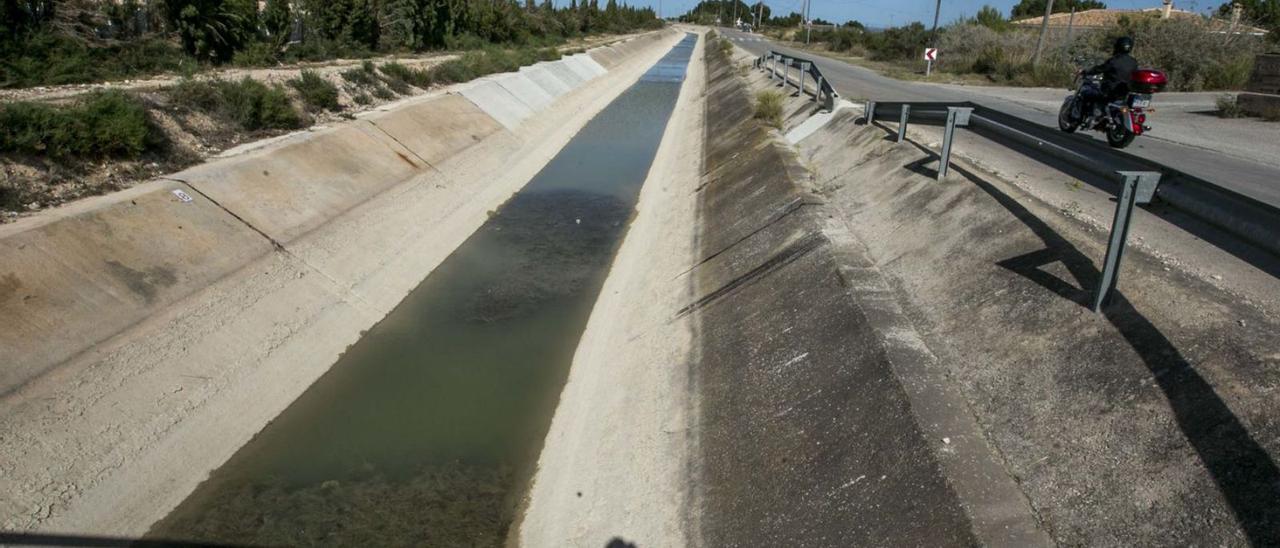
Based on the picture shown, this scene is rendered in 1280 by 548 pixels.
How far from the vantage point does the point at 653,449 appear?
821 centimetres

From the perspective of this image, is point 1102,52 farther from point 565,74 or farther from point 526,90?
point 565,74

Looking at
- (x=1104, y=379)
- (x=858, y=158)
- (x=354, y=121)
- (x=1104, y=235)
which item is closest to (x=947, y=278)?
(x=1104, y=235)

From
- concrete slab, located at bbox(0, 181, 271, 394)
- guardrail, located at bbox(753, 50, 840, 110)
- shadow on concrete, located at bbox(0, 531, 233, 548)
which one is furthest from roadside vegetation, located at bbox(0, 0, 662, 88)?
guardrail, located at bbox(753, 50, 840, 110)

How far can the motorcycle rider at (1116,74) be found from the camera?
12.0 meters

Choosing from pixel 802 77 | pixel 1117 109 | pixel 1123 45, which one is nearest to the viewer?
pixel 1117 109

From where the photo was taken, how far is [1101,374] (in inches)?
215

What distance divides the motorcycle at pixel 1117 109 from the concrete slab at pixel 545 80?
98.6 ft

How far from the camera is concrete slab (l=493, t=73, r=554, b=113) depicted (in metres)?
34.8

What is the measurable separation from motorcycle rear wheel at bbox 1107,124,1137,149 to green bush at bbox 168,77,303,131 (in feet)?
60.9

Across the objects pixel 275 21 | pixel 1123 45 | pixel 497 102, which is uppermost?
pixel 1123 45

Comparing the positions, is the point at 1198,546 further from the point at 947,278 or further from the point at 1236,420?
the point at 947,278

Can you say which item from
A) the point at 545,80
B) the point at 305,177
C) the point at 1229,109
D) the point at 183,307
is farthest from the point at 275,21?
the point at 1229,109

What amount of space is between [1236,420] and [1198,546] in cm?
93

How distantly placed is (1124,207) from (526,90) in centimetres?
3334
